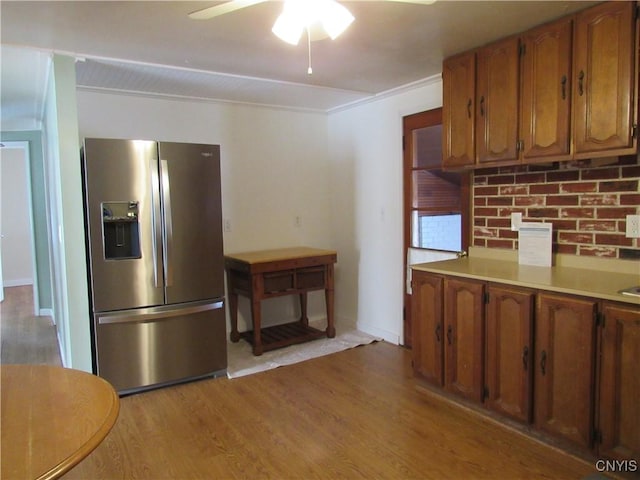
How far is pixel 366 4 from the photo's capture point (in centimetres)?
215

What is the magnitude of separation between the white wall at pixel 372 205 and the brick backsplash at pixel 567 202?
867 mm

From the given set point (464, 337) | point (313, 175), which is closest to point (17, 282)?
point (313, 175)

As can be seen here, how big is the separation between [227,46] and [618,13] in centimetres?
208

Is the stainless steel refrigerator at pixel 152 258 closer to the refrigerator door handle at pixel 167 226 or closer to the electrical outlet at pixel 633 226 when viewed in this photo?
the refrigerator door handle at pixel 167 226

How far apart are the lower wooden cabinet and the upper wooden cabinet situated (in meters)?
0.82

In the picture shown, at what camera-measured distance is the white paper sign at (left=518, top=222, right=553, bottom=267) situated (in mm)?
2703

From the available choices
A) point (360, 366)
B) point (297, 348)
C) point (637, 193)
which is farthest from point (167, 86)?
point (637, 193)

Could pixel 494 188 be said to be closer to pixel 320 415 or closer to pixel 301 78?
pixel 301 78

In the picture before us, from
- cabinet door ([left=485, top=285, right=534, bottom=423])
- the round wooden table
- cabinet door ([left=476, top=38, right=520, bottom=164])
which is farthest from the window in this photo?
the round wooden table

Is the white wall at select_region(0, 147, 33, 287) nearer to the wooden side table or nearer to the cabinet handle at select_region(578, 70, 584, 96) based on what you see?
the wooden side table

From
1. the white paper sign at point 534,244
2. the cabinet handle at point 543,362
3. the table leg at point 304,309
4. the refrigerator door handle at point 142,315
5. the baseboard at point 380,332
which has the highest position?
the white paper sign at point 534,244

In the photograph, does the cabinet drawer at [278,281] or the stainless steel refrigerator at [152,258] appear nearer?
the stainless steel refrigerator at [152,258]

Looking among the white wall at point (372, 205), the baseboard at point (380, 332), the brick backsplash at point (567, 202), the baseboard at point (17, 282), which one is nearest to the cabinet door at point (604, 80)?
the brick backsplash at point (567, 202)

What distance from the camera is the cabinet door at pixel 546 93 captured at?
236 centimetres
